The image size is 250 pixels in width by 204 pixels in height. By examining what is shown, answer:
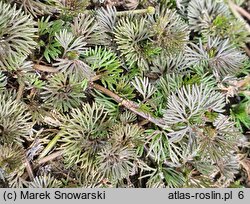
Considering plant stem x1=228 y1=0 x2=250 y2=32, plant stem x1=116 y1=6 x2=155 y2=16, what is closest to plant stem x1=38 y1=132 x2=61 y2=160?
plant stem x1=116 y1=6 x2=155 y2=16

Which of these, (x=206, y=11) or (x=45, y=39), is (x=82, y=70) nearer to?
(x=45, y=39)

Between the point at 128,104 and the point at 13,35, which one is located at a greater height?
the point at 13,35

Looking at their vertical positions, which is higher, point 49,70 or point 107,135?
point 49,70

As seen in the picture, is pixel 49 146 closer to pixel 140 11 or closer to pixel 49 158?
pixel 49 158

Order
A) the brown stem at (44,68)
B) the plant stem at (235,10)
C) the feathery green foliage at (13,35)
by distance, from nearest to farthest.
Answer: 1. the feathery green foliage at (13,35)
2. the brown stem at (44,68)
3. the plant stem at (235,10)

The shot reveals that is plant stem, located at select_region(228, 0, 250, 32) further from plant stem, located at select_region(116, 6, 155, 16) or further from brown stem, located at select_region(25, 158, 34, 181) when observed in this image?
brown stem, located at select_region(25, 158, 34, 181)

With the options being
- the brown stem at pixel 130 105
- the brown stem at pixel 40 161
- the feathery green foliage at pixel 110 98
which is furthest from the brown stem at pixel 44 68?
the brown stem at pixel 40 161

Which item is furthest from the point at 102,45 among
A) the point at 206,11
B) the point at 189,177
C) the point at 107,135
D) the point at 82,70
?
the point at 189,177

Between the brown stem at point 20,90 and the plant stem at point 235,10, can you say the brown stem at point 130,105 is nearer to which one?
the brown stem at point 20,90

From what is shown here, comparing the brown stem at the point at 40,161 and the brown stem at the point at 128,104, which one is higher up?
the brown stem at the point at 128,104

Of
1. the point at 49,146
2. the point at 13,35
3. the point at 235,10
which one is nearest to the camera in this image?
the point at 13,35

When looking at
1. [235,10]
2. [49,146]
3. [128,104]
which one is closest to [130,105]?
[128,104]
